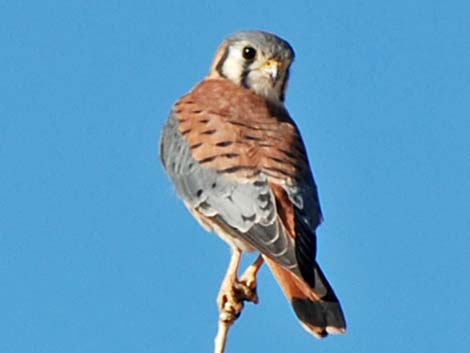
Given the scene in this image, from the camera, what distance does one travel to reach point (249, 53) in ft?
23.5

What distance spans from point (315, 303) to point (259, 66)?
197 centimetres

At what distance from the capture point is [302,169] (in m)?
6.12

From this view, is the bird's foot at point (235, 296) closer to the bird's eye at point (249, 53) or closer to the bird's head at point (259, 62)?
the bird's head at point (259, 62)

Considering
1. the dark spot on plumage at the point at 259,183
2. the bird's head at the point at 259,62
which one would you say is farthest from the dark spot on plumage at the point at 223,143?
the bird's head at the point at 259,62

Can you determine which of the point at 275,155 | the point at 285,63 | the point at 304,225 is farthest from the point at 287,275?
the point at 285,63

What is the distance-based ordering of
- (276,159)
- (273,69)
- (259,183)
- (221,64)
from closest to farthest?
(259,183) → (276,159) → (273,69) → (221,64)

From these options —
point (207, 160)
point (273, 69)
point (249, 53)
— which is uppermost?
point (249, 53)

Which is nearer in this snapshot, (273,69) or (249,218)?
(249,218)

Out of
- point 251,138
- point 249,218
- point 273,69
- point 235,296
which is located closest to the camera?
point 235,296

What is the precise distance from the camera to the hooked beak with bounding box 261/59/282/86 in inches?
276

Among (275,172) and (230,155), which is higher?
(230,155)

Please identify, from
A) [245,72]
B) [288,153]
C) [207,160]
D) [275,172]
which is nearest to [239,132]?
[207,160]

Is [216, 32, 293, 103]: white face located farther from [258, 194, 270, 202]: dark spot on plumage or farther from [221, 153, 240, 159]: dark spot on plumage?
[258, 194, 270, 202]: dark spot on plumage

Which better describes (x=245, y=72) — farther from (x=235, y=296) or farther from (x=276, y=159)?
(x=235, y=296)
